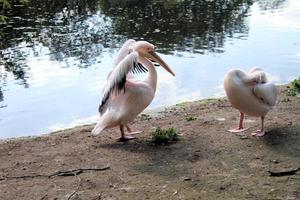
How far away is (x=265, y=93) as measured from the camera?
19.8ft

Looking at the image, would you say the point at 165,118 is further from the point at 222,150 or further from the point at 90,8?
the point at 90,8

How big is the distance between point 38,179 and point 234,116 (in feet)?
10.1

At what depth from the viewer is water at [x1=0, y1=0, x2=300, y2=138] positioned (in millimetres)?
9844

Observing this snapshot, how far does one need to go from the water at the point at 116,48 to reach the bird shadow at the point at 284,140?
3.62m

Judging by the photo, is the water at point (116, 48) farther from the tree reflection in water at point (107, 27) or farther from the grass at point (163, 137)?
the grass at point (163, 137)

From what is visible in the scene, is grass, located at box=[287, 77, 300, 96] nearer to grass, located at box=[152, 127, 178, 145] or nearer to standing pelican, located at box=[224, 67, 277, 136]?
standing pelican, located at box=[224, 67, 277, 136]

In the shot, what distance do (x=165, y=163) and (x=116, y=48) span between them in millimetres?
9119

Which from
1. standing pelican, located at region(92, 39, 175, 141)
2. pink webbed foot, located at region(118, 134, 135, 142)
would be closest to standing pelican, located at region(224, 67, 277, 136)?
standing pelican, located at region(92, 39, 175, 141)

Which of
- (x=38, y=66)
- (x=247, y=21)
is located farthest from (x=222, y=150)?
(x=247, y=21)

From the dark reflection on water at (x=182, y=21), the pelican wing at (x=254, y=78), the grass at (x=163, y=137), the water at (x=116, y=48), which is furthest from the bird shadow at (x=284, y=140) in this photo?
the dark reflection on water at (x=182, y=21)

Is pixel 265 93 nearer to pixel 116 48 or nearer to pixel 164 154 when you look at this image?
pixel 164 154

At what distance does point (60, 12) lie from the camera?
64.2 ft

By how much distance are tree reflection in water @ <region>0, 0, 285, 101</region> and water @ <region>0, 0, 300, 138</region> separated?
0.03 metres

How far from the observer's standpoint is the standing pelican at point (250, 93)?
5.98m
